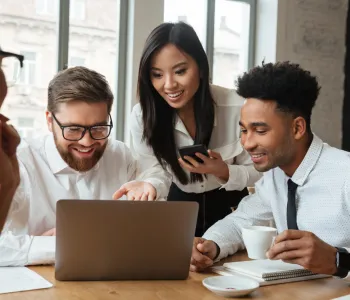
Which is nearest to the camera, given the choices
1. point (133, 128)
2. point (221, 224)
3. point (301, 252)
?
point (301, 252)

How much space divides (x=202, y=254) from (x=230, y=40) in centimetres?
319

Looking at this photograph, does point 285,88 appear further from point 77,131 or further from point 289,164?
point 77,131

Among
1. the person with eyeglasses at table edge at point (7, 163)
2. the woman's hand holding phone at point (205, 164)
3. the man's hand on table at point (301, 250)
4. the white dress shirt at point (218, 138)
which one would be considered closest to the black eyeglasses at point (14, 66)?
the person with eyeglasses at table edge at point (7, 163)

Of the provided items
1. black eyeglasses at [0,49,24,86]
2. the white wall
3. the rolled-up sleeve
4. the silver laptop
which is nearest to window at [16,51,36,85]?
the white wall

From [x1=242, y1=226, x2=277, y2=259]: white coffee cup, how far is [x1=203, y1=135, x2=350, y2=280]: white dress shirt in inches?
7.8

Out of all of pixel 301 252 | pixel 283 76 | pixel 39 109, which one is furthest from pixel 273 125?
pixel 39 109

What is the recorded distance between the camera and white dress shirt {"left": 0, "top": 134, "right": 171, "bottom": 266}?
1.69 metres

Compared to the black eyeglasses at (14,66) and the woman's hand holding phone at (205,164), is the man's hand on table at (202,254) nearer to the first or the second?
the woman's hand holding phone at (205,164)

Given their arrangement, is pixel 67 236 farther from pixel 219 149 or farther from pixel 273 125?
pixel 219 149

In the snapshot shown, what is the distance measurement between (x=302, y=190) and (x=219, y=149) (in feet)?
2.22

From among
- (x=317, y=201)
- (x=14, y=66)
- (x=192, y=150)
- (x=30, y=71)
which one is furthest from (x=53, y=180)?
(x=30, y=71)

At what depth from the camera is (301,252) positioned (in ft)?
4.08

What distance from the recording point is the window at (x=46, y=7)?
3.33m

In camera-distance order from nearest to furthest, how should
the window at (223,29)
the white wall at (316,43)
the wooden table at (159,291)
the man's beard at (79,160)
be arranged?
the wooden table at (159,291)
the man's beard at (79,160)
the window at (223,29)
the white wall at (316,43)
